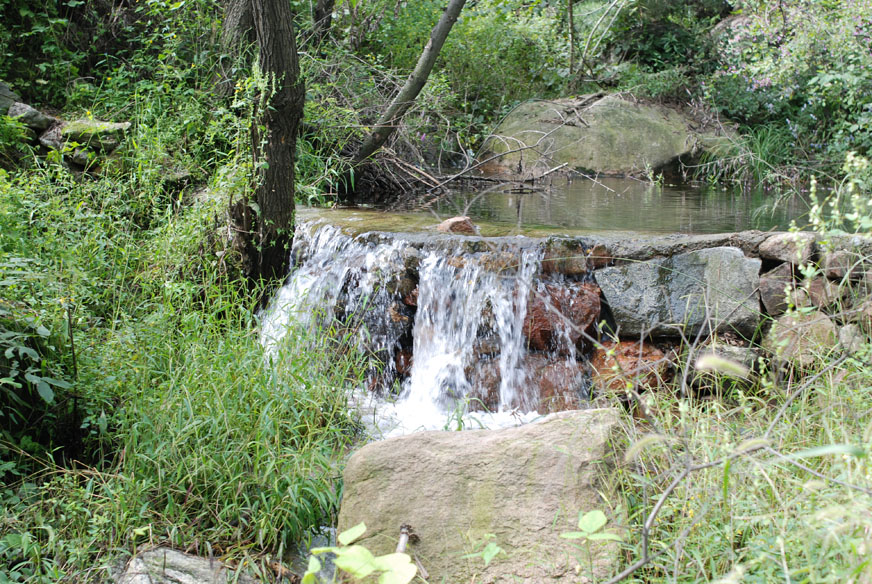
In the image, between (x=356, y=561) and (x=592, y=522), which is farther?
(x=592, y=522)

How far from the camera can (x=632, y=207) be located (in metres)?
7.28

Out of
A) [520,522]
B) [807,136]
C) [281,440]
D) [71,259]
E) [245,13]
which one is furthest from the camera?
[807,136]

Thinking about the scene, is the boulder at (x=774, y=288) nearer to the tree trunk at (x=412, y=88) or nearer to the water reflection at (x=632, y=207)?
the water reflection at (x=632, y=207)

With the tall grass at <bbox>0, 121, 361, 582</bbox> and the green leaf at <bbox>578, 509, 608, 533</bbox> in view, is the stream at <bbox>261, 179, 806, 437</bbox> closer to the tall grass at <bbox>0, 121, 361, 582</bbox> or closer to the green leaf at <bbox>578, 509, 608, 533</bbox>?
the tall grass at <bbox>0, 121, 361, 582</bbox>

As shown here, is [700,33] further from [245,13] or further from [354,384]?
[354,384]

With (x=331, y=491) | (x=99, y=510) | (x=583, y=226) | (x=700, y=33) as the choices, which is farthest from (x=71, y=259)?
(x=700, y=33)

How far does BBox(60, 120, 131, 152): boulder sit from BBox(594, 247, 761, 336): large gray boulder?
4.38 meters

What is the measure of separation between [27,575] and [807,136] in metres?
11.5

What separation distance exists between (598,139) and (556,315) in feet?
22.6

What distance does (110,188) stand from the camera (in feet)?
18.0

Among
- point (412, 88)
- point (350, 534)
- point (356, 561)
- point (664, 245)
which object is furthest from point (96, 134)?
point (356, 561)

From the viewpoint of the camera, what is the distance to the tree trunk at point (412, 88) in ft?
22.1

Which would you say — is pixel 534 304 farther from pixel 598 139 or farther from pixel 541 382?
pixel 598 139

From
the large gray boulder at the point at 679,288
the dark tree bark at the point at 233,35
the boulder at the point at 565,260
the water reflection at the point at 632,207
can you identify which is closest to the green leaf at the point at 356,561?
the large gray boulder at the point at 679,288
